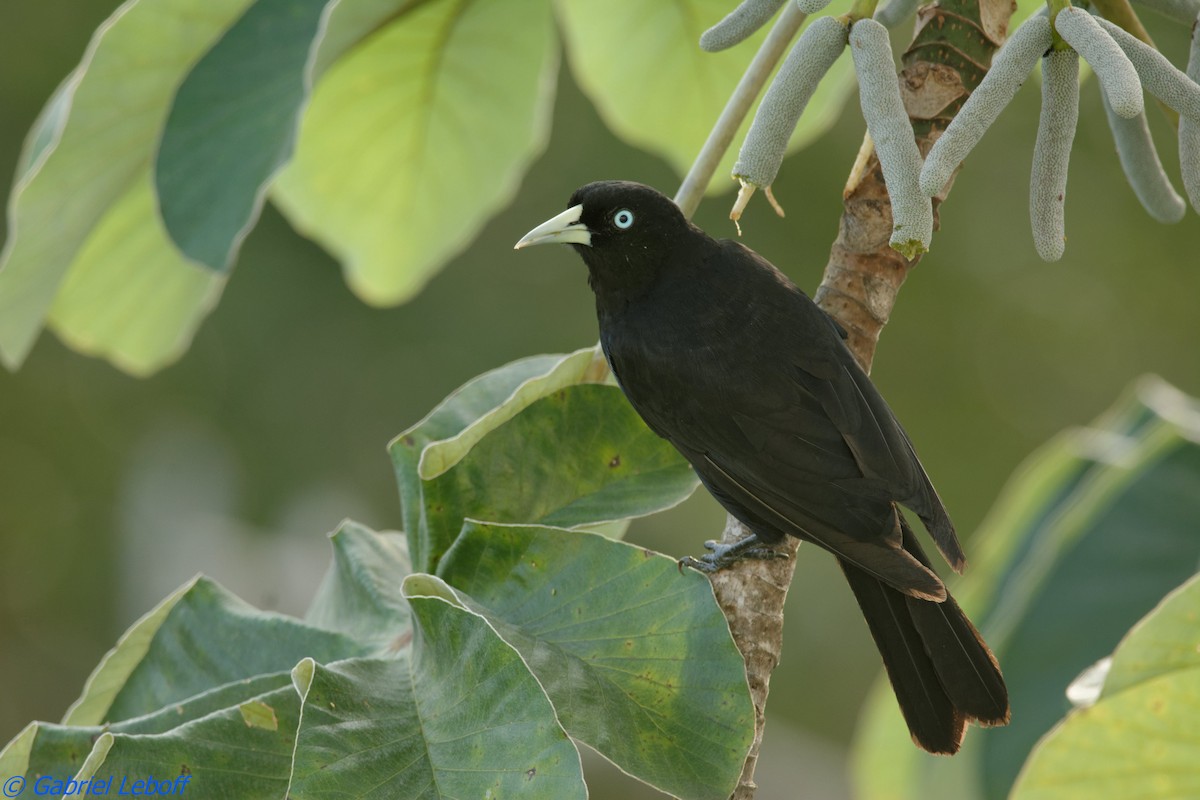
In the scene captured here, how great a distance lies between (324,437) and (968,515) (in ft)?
10.4

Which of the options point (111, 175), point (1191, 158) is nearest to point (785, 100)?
point (1191, 158)

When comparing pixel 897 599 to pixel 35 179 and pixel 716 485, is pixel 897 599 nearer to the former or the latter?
pixel 716 485

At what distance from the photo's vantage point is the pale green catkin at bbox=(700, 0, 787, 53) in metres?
1.44

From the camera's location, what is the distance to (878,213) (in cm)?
161

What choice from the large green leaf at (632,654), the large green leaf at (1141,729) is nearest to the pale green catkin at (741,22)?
the large green leaf at (632,654)

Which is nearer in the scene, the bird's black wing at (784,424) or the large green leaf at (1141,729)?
the large green leaf at (1141,729)

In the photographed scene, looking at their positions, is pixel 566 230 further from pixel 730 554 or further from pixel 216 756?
pixel 216 756

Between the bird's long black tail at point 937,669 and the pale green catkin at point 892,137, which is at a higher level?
the pale green catkin at point 892,137

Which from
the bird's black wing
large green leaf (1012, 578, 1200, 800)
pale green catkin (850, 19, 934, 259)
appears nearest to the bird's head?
the bird's black wing

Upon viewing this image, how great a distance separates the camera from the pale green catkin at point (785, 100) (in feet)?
4.46

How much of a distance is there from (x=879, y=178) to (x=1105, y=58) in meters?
0.43

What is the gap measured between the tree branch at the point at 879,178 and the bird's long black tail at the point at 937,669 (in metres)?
0.20

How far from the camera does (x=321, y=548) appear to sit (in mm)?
6293

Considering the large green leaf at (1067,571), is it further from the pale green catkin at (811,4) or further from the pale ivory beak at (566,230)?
the pale green catkin at (811,4)
